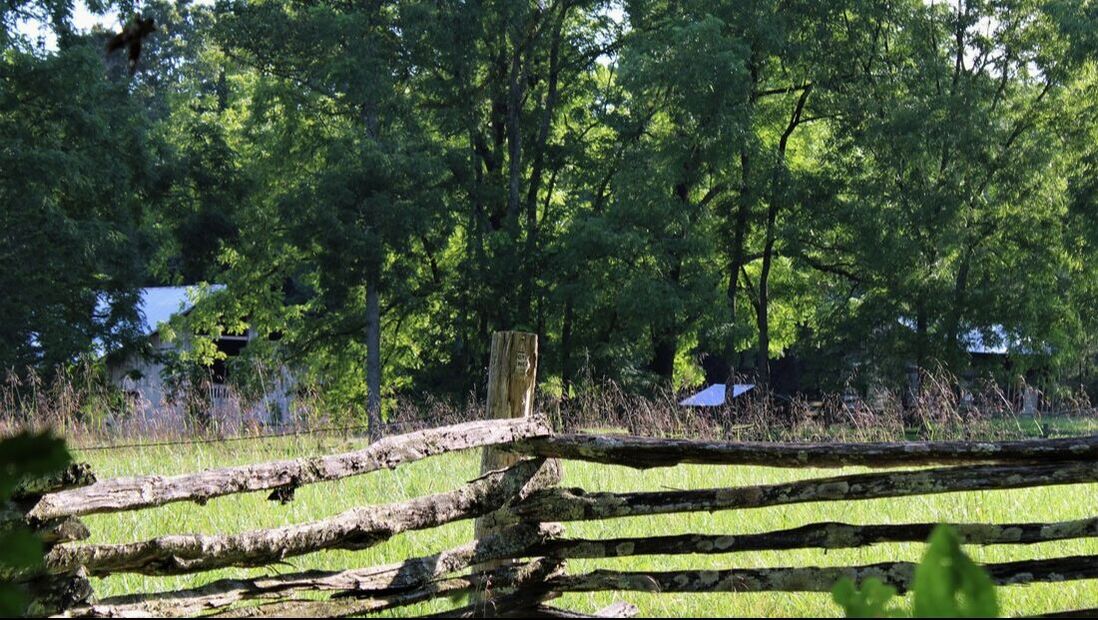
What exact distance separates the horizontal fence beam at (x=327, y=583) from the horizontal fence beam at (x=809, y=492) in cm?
14

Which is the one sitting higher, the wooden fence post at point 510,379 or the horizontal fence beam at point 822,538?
the wooden fence post at point 510,379

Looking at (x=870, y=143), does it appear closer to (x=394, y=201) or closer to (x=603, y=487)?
(x=394, y=201)

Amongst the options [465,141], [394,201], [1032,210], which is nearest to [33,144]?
[394,201]

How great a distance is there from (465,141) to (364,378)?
585 cm

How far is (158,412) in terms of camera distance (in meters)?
9.70

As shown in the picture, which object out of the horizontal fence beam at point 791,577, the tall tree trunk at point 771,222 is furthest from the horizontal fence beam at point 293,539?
the tall tree trunk at point 771,222

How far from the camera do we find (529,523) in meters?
4.44

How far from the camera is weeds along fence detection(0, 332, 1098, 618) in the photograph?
3.54 meters

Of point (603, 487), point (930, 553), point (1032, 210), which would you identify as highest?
point (1032, 210)

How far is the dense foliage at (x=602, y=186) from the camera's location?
22406 mm

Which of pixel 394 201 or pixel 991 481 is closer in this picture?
pixel 991 481

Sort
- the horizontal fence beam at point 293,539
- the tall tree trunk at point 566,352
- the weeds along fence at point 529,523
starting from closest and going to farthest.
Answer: the horizontal fence beam at point 293,539 → the weeds along fence at point 529,523 → the tall tree trunk at point 566,352

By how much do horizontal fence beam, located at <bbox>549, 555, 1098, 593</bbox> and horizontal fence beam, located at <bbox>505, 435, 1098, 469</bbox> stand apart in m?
0.35

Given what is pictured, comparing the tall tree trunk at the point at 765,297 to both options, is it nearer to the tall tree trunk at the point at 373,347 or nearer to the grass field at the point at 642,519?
the tall tree trunk at the point at 373,347
